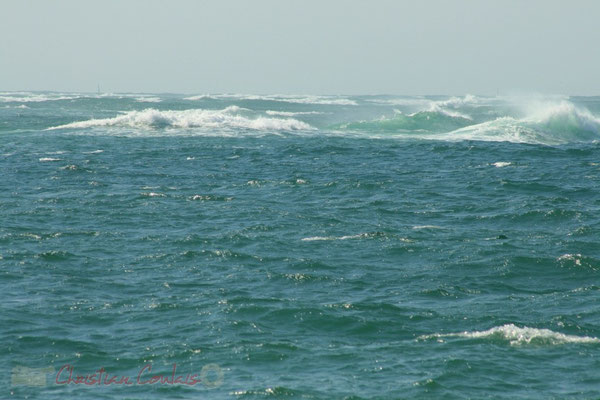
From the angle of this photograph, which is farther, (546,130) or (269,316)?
(546,130)

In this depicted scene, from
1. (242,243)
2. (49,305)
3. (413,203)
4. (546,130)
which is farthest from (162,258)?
(546,130)

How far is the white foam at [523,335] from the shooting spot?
16938 millimetres

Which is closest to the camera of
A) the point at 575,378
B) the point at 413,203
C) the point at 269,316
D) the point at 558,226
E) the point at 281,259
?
the point at 575,378

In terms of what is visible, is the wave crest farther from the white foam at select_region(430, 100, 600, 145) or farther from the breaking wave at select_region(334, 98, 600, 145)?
the white foam at select_region(430, 100, 600, 145)

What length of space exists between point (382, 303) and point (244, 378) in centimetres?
558

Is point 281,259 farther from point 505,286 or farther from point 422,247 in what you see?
point 505,286

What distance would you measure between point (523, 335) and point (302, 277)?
22.4ft

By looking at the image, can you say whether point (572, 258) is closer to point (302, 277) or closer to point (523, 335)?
point (523, 335)

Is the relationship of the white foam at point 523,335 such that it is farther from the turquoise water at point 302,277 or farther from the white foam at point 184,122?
the white foam at point 184,122

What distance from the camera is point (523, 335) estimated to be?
17.2 m

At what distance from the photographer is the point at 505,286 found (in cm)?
2166

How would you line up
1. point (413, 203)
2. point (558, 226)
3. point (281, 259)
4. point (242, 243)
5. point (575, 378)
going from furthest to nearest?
point (413, 203)
point (558, 226)
point (242, 243)
point (281, 259)
point (575, 378)

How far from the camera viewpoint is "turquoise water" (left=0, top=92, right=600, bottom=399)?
15367 mm

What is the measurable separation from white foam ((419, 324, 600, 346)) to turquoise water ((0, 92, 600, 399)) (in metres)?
0.06
